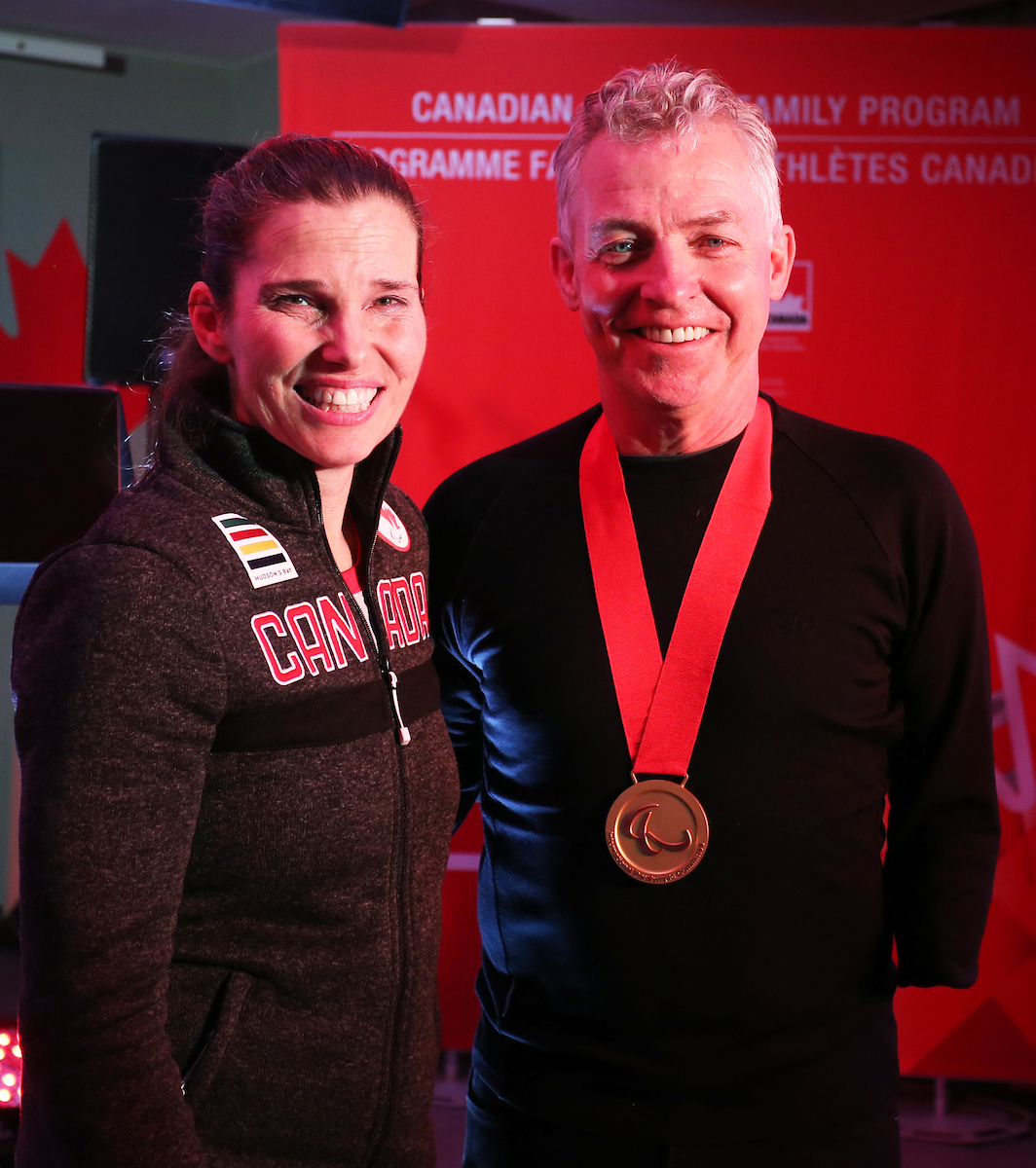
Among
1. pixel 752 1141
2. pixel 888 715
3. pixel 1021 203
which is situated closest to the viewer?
pixel 752 1141

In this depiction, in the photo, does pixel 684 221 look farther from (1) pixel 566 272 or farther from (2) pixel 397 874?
(2) pixel 397 874

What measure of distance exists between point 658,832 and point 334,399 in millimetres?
714

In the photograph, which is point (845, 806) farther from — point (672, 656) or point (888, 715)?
point (672, 656)

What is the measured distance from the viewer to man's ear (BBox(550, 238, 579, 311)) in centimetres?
166

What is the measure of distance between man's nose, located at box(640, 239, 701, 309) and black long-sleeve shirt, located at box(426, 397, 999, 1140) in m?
0.25

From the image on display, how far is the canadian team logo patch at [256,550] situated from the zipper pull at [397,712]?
18 cm

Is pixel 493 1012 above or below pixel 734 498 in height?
below

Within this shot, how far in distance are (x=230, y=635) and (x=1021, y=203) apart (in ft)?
8.37

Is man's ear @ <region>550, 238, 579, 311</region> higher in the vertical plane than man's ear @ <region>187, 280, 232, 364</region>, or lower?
higher

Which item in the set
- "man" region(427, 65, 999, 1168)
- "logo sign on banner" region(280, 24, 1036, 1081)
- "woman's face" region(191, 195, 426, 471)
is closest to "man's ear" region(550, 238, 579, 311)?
"man" region(427, 65, 999, 1168)

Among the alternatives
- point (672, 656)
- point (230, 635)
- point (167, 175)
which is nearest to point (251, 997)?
point (230, 635)

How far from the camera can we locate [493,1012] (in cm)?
151

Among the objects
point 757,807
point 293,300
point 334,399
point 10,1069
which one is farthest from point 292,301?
point 10,1069

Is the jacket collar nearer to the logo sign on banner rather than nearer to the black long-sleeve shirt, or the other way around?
the black long-sleeve shirt
